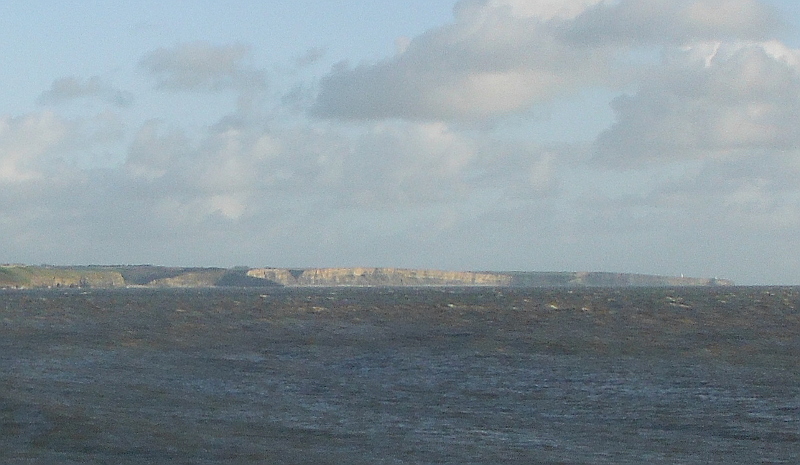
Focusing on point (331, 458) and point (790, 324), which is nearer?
point (331, 458)

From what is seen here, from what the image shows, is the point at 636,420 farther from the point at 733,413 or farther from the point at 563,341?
the point at 563,341

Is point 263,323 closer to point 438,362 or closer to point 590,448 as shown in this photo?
point 438,362

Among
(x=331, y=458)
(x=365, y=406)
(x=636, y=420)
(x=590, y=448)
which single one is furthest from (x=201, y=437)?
(x=636, y=420)

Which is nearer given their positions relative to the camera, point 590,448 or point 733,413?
point 590,448

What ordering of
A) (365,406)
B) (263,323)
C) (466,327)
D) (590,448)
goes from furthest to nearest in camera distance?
(263,323), (466,327), (365,406), (590,448)

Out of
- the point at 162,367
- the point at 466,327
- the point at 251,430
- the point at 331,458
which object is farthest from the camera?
the point at 466,327

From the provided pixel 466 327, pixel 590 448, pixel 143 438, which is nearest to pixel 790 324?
pixel 466 327
